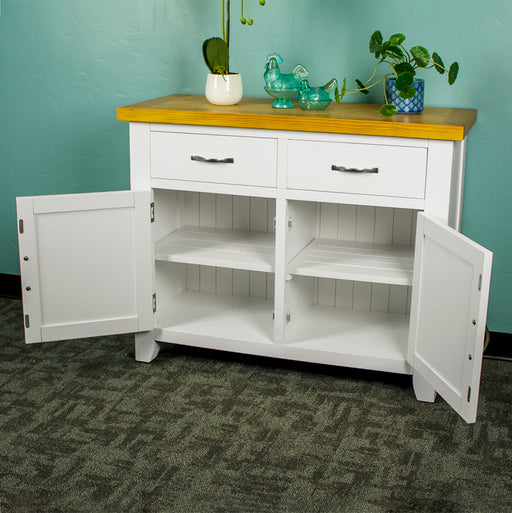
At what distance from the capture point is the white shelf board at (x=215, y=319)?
2627 mm

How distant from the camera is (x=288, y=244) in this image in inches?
98.1

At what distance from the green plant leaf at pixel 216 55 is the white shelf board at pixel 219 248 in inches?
24.2

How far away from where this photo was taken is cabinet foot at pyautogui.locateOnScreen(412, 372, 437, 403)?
7.75 ft

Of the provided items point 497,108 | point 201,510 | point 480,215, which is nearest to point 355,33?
point 497,108

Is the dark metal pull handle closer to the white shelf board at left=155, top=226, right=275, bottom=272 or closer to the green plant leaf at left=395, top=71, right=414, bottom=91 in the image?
the white shelf board at left=155, top=226, right=275, bottom=272

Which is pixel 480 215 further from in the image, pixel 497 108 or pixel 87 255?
pixel 87 255

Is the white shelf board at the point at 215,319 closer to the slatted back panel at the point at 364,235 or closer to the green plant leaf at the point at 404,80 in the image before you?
the slatted back panel at the point at 364,235

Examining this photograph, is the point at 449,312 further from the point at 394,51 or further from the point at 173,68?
the point at 173,68

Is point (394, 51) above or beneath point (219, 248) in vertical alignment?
above

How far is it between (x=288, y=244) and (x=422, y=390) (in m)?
0.63

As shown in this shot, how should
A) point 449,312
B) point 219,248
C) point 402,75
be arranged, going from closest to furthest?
point 449,312 → point 402,75 → point 219,248

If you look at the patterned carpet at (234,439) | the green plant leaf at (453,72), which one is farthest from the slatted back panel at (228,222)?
the green plant leaf at (453,72)

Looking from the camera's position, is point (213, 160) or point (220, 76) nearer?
point (213, 160)

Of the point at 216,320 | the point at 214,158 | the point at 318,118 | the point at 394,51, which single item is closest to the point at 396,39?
the point at 394,51
